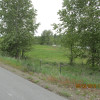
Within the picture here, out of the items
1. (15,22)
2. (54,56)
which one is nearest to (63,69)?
(15,22)

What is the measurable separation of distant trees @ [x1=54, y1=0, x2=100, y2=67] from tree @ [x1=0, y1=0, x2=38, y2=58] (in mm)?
6324

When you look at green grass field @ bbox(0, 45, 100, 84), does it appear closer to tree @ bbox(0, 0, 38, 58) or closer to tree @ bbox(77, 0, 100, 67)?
tree @ bbox(77, 0, 100, 67)

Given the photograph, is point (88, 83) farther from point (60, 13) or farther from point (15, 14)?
point (15, 14)

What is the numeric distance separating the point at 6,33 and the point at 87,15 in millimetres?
12519

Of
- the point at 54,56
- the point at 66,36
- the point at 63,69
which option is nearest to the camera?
the point at 66,36

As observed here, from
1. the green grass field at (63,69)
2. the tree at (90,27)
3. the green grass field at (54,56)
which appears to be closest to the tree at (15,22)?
the green grass field at (63,69)

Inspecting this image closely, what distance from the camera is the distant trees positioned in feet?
30.7

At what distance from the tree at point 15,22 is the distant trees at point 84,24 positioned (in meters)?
6.32

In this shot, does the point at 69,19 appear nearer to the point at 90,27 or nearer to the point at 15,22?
the point at 90,27

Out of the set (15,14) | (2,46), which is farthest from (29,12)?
(2,46)

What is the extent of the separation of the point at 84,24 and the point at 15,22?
10.4 metres

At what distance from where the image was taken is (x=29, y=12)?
16891 millimetres

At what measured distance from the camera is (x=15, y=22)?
1619 cm

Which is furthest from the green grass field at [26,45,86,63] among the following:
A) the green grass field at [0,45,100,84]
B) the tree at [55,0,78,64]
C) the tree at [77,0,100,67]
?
the tree at [55,0,78,64]
